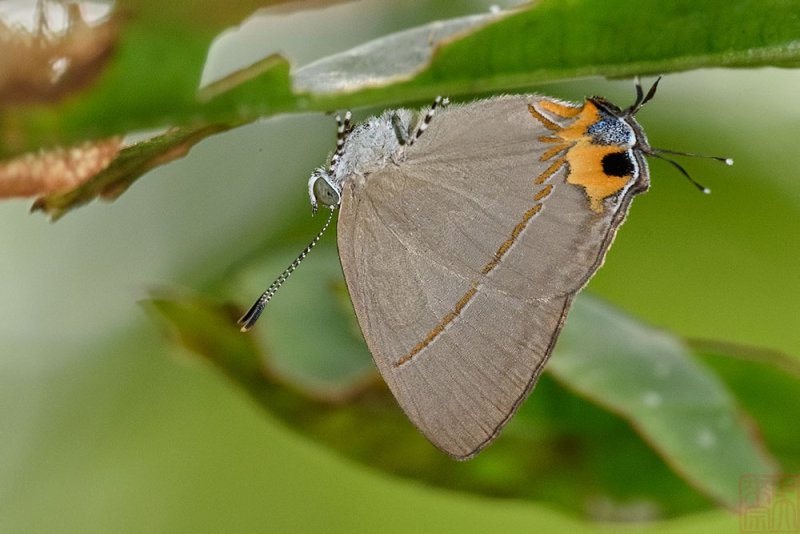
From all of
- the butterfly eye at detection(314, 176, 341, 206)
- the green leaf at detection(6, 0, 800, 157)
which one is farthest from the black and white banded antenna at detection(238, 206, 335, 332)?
the green leaf at detection(6, 0, 800, 157)

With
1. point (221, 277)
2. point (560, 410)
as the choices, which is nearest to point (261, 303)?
point (560, 410)

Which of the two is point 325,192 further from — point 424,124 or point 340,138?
point 424,124

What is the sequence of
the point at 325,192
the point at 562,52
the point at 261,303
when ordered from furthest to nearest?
the point at 325,192
the point at 261,303
the point at 562,52

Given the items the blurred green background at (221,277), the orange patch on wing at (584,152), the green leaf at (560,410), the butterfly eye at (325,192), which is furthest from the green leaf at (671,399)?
the blurred green background at (221,277)

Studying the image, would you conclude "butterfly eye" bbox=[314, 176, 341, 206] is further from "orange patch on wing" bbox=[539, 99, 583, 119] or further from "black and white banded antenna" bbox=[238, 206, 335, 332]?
"orange patch on wing" bbox=[539, 99, 583, 119]

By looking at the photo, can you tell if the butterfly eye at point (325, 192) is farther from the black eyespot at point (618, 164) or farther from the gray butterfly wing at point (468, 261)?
the black eyespot at point (618, 164)
